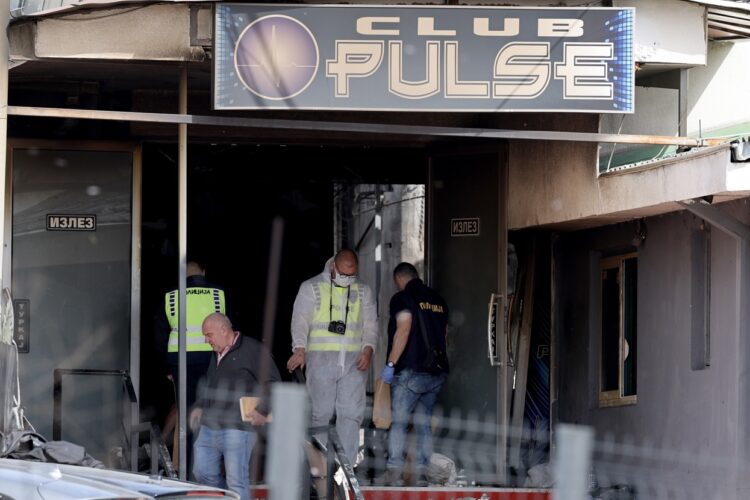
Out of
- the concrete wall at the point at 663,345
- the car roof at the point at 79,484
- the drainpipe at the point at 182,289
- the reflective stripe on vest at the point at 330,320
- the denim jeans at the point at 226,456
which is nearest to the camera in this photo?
the car roof at the point at 79,484

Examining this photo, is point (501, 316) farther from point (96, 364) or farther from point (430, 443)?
point (96, 364)

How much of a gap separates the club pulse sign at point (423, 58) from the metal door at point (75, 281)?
330cm

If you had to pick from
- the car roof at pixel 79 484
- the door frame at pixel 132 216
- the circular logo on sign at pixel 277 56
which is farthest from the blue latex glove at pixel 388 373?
the car roof at pixel 79 484

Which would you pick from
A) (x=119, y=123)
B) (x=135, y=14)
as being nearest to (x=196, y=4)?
(x=135, y=14)

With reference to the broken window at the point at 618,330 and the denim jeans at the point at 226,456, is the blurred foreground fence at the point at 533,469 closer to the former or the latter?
the broken window at the point at 618,330

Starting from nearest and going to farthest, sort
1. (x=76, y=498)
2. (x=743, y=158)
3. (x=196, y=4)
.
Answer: (x=76, y=498) < (x=743, y=158) < (x=196, y=4)

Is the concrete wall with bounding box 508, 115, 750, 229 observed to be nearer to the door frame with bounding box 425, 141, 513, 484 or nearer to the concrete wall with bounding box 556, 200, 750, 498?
the door frame with bounding box 425, 141, 513, 484

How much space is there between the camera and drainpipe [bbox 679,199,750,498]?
9.55 meters

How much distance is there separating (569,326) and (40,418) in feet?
16.5

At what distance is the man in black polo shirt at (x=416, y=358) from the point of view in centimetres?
1132

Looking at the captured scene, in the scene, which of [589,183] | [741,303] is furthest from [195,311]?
[741,303]

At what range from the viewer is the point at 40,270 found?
40.0 feet

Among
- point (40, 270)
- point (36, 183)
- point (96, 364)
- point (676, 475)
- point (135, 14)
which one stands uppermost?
point (135, 14)

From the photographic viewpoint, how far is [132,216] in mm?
12461
